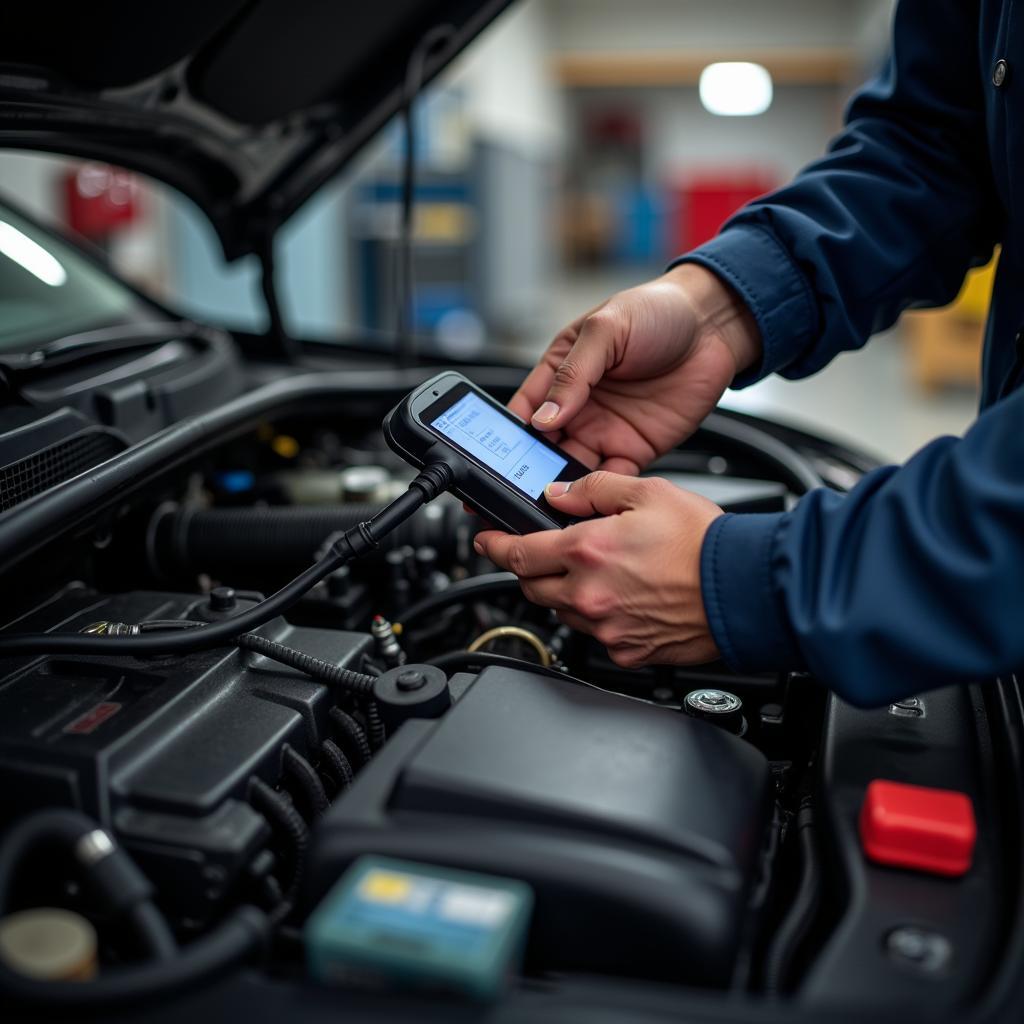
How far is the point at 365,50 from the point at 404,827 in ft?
3.23

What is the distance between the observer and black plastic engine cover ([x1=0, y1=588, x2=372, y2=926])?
55 centimetres

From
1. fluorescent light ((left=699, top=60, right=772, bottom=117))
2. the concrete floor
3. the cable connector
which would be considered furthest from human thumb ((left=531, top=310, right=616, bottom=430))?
fluorescent light ((left=699, top=60, right=772, bottom=117))

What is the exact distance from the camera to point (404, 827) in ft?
1.71

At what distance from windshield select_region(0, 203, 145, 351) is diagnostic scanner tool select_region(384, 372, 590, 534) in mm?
465

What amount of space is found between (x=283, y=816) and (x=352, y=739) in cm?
10

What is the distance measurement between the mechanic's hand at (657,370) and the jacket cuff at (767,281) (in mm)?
20

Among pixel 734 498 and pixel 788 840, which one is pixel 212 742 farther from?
pixel 734 498

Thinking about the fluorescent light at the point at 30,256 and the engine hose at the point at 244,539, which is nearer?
the engine hose at the point at 244,539

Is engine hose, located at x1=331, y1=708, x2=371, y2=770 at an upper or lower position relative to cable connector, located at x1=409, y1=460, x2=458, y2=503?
lower

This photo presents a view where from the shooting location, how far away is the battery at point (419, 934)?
42 centimetres

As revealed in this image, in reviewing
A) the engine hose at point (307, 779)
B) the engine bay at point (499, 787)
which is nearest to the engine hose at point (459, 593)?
the engine bay at point (499, 787)

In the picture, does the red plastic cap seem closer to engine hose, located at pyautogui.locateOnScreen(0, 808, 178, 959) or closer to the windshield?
engine hose, located at pyautogui.locateOnScreen(0, 808, 178, 959)

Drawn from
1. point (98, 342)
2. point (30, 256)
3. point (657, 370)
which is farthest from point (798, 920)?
point (30, 256)

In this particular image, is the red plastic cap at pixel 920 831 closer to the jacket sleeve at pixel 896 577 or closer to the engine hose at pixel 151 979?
the jacket sleeve at pixel 896 577
